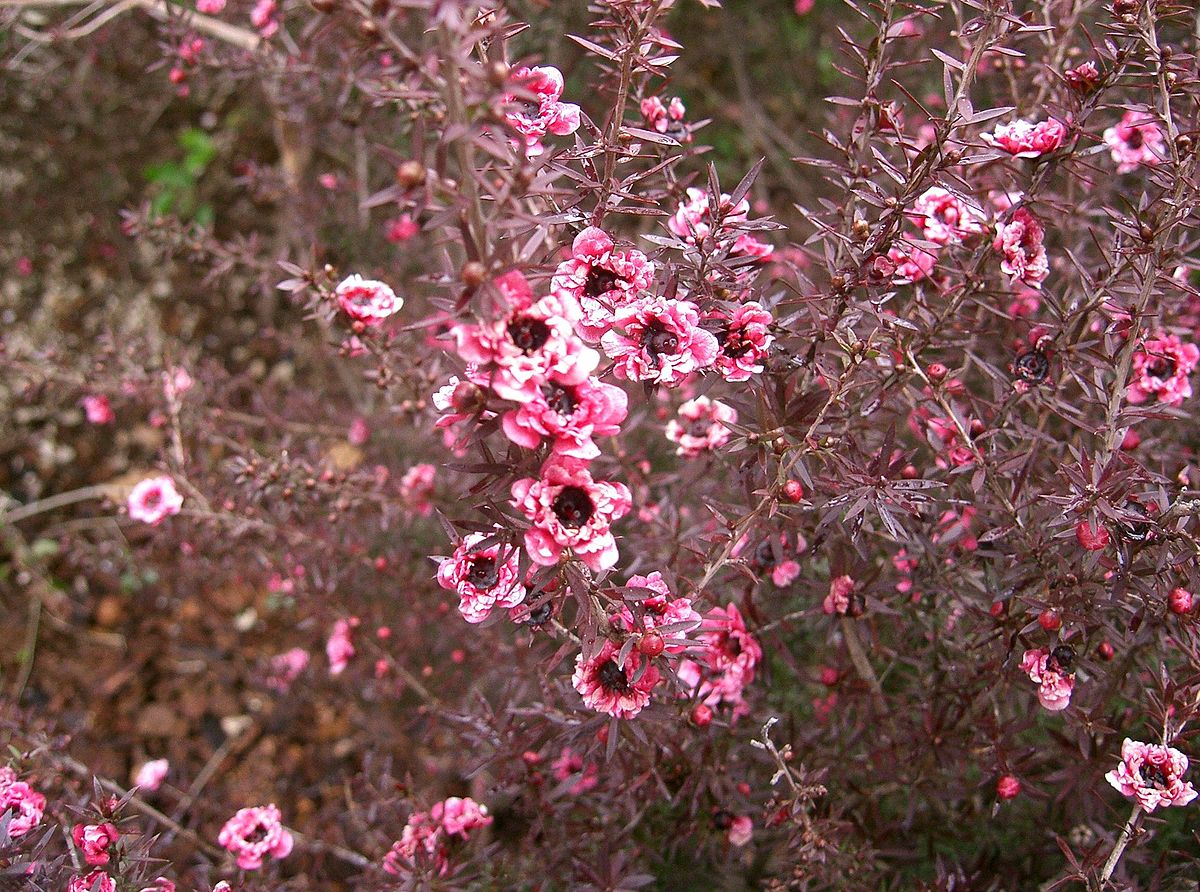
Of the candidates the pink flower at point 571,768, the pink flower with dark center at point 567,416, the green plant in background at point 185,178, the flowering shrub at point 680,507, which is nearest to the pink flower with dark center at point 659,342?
the flowering shrub at point 680,507

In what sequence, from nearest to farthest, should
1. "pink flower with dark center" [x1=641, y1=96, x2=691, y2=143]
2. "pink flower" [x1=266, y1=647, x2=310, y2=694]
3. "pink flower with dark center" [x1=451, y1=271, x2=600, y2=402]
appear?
"pink flower with dark center" [x1=451, y1=271, x2=600, y2=402]
"pink flower with dark center" [x1=641, y1=96, x2=691, y2=143]
"pink flower" [x1=266, y1=647, x2=310, y2=694]

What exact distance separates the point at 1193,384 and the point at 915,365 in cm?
130

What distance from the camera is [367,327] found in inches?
84.8

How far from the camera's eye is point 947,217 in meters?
2.00

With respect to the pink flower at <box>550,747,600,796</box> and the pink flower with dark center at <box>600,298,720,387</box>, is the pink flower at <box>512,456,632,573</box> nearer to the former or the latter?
the pink flower with dark center at <box>600,298,720,387</box>

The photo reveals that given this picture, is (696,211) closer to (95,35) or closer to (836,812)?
(836,812)

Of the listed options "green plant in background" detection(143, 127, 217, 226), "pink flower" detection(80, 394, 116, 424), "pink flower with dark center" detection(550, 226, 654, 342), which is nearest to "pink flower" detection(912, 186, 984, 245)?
"pink flower with dark center" detection(550, 226, 654, 342)

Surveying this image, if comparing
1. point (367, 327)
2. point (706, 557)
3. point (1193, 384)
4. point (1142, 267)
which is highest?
point (1142, 267)

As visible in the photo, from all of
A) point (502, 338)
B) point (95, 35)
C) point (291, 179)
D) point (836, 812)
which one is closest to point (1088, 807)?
point (836, 812)

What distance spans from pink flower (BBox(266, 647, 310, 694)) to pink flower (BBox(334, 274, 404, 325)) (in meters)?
1.60

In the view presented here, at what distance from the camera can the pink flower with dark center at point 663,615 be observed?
5.15ft

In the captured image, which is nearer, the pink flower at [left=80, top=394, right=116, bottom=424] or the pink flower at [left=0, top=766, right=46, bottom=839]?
the pink flower at [left=0, top=766, right=46, bottom=839]

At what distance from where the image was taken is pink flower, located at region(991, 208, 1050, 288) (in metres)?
1.84

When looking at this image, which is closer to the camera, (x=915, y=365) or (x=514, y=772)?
(x=915, y=365)
